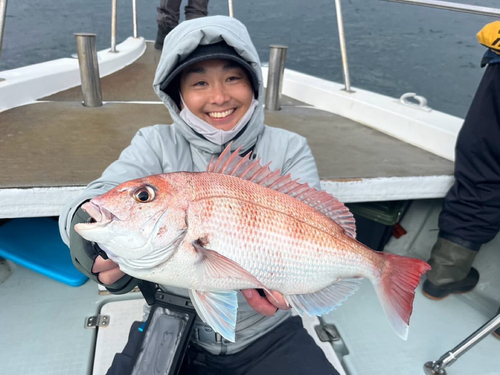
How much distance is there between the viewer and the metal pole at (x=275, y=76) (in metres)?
3.40

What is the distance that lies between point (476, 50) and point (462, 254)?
14.8 meters

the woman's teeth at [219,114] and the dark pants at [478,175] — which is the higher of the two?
the woman's teeth at [219,114]

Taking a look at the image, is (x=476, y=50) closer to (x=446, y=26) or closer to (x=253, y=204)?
(x=446, y=26)

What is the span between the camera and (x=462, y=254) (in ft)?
7.23

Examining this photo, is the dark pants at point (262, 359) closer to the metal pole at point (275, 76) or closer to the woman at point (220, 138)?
the woman at point (220, 138)

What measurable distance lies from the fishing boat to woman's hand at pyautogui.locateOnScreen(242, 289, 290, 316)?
0.84 m

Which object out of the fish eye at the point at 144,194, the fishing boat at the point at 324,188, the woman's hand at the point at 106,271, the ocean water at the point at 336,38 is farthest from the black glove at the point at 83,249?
the ocean water at the point at 336,38

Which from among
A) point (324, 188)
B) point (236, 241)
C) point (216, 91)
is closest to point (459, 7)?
point (324, 188)

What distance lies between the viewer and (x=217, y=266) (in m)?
1.00

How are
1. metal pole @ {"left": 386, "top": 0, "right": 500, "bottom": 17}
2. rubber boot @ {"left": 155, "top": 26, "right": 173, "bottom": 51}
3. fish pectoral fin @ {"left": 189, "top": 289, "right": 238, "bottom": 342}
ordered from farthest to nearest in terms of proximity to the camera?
rubber boot @ {"left": 155, "top": 26, "right": 173, "bottom": 51}, metal pole @ {"left": 386, "top": 0, "right": 500, "bottom": 17}, fish pectoral fin @ {"left": 189, "top": 289, "right": 238, "bottom": 342}

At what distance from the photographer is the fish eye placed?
97 cm

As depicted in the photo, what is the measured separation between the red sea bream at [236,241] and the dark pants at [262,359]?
43cm

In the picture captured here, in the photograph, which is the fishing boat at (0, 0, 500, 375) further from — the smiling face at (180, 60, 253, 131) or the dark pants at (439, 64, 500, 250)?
the smiling face at (180, 60, 253, 131)

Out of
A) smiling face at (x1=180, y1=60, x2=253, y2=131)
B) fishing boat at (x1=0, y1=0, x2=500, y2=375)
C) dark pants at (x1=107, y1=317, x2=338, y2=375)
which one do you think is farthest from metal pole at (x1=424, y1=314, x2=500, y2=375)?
smiling face at (x1=180, y1=60, x2=253, y2=131)
